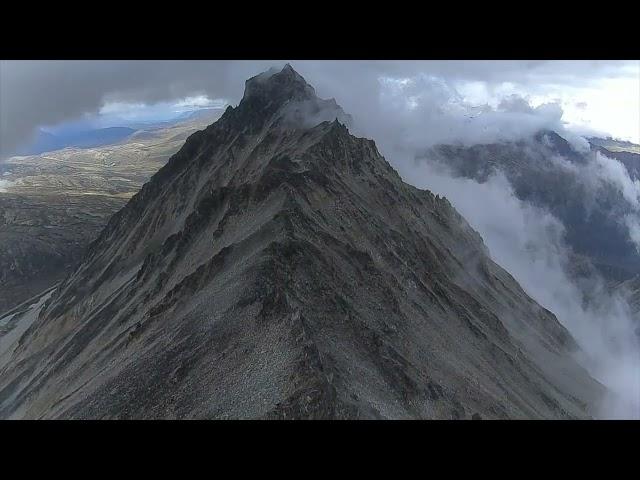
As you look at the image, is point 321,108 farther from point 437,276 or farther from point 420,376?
point 420,376

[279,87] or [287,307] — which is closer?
[287,307]

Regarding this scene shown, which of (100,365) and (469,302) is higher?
(100,365)

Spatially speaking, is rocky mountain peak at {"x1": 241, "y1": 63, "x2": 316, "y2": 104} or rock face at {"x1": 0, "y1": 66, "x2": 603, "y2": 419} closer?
rock face at {"x1": 0, "y1": 66, "x2": 603, "y2": 419}

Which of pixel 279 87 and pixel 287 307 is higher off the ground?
pixel 279 87

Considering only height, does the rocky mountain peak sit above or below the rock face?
above

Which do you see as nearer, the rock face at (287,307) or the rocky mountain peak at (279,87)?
the rock face at (287,307)

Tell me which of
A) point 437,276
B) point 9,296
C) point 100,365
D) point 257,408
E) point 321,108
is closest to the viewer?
point 257,408

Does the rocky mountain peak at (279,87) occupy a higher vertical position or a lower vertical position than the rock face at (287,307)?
→ higher
